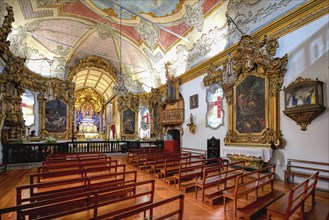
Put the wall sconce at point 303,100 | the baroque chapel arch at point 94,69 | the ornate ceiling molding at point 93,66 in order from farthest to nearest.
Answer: the baroque chapel arch at point 94,69, the ornate ceiling molding at point 93,66, the wall sconce at point 303,100

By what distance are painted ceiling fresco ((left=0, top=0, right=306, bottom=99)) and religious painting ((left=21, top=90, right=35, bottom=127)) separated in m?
1.94

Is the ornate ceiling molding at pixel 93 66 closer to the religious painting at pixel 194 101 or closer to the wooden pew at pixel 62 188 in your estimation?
the religious painting at pixel 194 101

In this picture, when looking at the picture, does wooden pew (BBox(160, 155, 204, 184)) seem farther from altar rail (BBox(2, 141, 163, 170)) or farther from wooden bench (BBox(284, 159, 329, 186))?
altar rail (BBox(2, 141, 163, 170))

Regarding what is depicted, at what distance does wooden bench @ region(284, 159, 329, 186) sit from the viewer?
182 inches

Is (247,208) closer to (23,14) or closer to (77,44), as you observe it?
(23,14)

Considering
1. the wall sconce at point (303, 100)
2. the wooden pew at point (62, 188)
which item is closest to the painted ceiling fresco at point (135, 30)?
the wall sconce at point (303, 100)

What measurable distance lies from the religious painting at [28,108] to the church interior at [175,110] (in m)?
0.07

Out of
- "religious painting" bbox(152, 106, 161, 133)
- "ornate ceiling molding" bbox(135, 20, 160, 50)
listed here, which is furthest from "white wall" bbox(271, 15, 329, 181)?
"religious painting" bbox(152, 106, 161, 133)

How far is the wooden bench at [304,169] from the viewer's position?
4.63 metres

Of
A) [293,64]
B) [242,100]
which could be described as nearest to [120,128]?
[242,100]

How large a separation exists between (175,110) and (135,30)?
6336mm

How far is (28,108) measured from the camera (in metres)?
11.5

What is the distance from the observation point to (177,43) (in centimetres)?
1120

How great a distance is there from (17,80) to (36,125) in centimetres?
455
